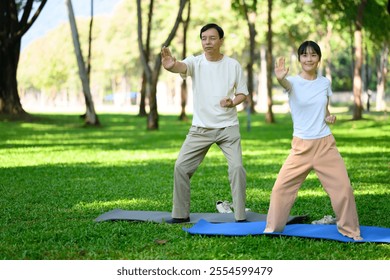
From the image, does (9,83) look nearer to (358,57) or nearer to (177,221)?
(358,57)

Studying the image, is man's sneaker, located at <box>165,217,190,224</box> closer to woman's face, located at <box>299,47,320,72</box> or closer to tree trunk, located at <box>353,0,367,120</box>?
woman's face, located at <box>299,47,320,72</box>

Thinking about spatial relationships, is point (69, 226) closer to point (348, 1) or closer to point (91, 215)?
point (91, 215)

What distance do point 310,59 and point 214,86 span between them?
3.91 feet

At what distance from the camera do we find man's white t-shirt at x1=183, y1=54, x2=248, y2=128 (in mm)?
8430

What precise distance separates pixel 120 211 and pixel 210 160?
314 inches

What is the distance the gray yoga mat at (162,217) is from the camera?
8735 millimetres

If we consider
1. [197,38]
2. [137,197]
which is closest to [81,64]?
[137,197]

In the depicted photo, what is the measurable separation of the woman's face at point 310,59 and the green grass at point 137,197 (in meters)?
1.59

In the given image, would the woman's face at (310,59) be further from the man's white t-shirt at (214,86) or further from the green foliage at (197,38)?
the green foliage at (197,38)

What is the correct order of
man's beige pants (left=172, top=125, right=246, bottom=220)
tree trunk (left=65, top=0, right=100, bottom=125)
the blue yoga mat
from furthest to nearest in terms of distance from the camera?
tree trunk (left=65, top=0, right=100, bottom=125), man's beige pants (left=172, top=125, right=246, bottom=220), the blue yoga mat

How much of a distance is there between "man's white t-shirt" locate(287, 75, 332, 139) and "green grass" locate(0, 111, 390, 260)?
102 cm

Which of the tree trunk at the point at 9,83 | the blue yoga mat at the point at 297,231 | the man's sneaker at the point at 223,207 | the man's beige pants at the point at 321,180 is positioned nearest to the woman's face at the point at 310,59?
the man's beige pants at the point at 321,180

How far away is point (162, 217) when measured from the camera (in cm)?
891

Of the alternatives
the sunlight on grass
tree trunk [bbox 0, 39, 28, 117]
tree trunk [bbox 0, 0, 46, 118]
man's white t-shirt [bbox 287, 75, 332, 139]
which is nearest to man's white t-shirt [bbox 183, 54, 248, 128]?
man's white t-shirt [bbox 287, 75, 332, 139]
